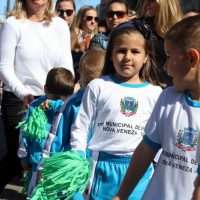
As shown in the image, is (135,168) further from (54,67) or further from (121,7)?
(121,7)

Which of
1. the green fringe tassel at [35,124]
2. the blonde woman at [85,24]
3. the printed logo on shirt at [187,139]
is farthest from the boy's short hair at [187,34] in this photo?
the blonde woman at [85,24]

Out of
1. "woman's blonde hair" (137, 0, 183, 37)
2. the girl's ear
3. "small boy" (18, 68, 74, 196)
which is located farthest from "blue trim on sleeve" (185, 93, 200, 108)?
"small boy" (18, 68, 74, 196)

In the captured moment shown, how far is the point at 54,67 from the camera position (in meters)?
4.35

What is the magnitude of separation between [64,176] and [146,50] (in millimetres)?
936

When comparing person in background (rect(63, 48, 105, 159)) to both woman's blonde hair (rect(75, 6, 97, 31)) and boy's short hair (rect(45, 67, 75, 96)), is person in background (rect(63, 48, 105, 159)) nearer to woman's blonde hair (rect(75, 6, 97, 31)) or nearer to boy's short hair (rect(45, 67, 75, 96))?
boy's short hair (rect(45, 67, 75, 96))

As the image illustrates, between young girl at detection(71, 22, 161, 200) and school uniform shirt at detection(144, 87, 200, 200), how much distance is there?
97 cm

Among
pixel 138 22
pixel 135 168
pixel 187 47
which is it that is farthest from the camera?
pixel 138 22

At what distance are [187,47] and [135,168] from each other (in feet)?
1.77

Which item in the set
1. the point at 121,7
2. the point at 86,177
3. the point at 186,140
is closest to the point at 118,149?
the point at 86,177

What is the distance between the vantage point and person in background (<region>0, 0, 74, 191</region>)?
4125 mm

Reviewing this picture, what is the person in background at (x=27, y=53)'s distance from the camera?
412 cm

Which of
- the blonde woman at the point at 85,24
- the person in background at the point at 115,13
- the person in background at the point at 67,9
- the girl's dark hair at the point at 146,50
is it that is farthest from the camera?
the person in background at the point at 67,9

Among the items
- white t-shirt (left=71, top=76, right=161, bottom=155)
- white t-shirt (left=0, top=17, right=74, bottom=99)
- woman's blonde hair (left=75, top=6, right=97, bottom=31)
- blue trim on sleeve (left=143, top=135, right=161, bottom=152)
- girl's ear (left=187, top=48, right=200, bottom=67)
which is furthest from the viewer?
woman's blonde hair (left=75, top=6, right=97, bottom=31)

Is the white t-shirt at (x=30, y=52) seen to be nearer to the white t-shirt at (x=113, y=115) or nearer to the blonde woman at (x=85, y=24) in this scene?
the white t-shirt at (x=113, y=115)
